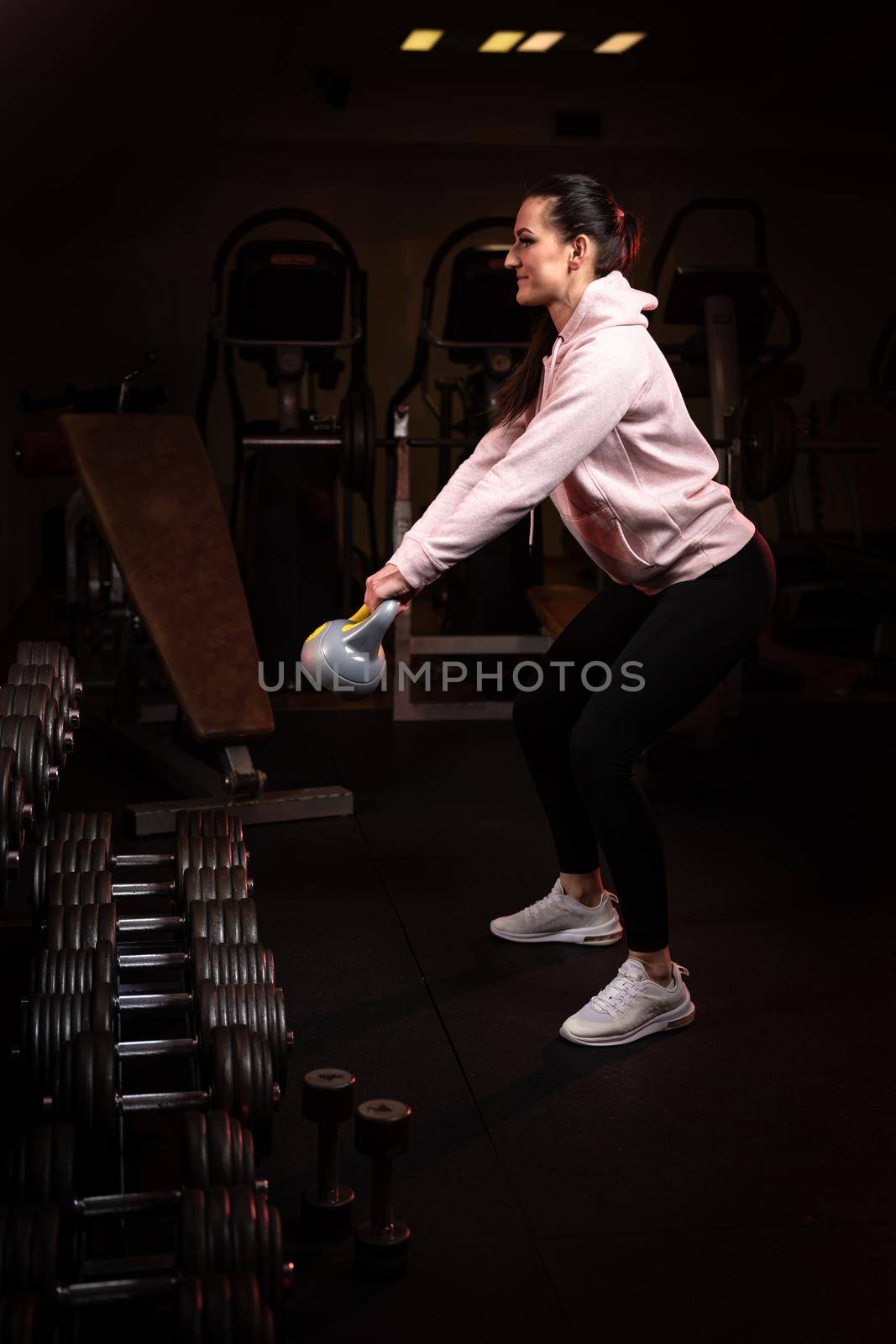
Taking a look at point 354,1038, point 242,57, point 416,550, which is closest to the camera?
point 416,550

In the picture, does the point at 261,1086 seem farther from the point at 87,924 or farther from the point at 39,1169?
the point at 87,924

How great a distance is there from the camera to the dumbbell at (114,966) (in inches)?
73.0

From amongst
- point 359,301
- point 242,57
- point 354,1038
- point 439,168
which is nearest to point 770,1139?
point 354,1038

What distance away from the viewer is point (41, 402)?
5484 mm

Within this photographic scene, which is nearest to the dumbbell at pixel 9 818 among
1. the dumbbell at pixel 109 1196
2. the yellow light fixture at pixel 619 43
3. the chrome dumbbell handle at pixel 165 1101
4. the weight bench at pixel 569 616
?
the chrome dumbbell handle at pixel 165 1101

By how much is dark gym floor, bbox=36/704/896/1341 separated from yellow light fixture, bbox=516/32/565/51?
4606 millimetres

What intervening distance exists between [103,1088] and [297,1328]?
35 centimetres

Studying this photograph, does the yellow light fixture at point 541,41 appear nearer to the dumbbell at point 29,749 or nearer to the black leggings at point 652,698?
the black leggings at point 652,698

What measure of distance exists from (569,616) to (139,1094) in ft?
8.08

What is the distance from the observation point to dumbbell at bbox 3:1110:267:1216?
1.40 m

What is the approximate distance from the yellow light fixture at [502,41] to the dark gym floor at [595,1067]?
460 cm

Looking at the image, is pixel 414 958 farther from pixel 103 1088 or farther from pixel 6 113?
pixel 6 113

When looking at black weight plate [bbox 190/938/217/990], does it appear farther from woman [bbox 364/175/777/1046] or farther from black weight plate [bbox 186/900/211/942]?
woman [bbox 364/175/777/1046]

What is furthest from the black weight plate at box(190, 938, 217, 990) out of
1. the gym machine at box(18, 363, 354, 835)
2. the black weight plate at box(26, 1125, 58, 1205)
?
the gym machine at box(18, 363, 354, 835)
